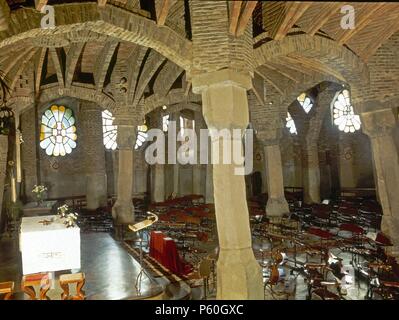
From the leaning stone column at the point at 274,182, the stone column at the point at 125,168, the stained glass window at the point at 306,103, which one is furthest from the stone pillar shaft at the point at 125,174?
the stained glass window at the point at 306,103

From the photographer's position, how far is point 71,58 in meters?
12.0

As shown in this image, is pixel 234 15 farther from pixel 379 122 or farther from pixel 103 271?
pixel 103 271

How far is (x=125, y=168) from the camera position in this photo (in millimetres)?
13391

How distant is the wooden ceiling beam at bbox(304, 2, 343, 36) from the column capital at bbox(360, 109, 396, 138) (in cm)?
305

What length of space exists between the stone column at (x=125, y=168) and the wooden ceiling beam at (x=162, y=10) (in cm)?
611

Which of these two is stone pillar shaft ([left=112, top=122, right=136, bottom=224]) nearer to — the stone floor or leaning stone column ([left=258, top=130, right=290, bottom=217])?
the stone floor

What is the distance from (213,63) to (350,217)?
35.1 ft

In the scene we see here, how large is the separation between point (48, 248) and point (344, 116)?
19676mm

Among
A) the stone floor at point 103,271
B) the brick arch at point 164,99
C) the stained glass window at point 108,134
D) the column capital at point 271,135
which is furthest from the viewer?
the stained glass window at point 108,134

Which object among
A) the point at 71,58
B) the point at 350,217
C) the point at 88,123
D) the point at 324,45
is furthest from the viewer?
the point at 88,123

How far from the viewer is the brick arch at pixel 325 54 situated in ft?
28.2

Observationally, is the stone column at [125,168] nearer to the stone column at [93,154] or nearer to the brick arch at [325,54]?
the stone column at [93,154]

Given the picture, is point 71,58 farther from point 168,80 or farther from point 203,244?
point 203,244
